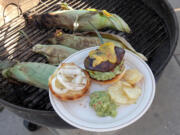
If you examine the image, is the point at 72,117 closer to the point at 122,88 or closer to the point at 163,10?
the point at 122,88

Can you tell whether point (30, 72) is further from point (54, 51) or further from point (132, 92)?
point (132, 92)

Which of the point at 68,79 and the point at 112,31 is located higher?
the point at 68,79

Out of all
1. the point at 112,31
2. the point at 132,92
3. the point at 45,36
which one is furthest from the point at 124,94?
the point at 45,36

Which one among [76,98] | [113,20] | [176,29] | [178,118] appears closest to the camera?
[76,98]

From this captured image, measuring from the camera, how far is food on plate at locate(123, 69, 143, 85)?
3.92 feet

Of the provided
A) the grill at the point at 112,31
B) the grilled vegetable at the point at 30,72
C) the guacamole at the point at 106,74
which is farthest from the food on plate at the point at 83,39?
the guacamole at the point at 106,74

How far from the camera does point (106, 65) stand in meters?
1.12

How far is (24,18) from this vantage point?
80.5 inches

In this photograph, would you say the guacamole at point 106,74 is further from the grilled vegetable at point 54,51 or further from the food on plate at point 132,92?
the grilled vegetable at point 54,51

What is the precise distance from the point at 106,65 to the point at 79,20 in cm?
93

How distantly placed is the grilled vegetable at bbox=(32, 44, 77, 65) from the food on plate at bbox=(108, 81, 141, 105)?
0.61 meters

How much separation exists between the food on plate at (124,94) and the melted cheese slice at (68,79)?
0.18 metres

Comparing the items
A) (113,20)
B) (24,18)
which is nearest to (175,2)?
(113,20)

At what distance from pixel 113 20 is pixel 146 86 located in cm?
89
